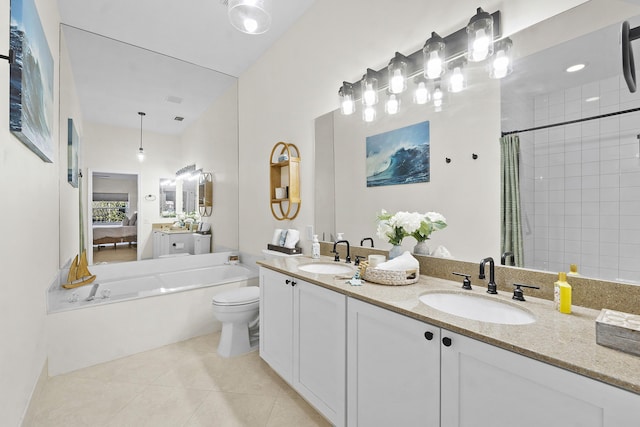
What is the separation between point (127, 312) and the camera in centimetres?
242

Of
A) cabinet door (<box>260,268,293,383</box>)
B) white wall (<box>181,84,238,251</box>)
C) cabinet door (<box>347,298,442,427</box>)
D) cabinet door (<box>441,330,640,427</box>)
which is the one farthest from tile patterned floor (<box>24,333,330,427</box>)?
white wall (<box>181,84,238,251</box>)

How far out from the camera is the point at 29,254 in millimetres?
1527

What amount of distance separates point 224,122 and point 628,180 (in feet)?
12.2

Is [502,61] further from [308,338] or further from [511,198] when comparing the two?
[308,338]

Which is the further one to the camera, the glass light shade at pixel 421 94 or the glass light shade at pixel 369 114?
the glass light shade at pixel 369 114

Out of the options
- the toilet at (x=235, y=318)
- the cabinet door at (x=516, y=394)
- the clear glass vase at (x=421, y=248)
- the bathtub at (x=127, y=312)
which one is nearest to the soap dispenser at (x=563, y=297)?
the cabinet door at (x=516, y=394)

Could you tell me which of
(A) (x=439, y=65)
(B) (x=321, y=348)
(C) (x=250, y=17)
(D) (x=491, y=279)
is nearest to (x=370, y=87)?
(A) (x=439, y=65)

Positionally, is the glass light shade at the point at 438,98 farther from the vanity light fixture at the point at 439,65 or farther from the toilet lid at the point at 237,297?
the toilet lid at the point at 237,297

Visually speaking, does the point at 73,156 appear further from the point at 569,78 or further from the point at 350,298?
the point at 569,78

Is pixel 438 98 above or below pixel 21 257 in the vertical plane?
above

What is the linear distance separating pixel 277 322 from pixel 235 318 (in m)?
0.61

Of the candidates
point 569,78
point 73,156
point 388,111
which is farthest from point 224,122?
point 569,78

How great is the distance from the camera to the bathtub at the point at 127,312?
2158 millimetres

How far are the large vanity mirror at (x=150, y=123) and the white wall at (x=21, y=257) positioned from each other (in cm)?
64
